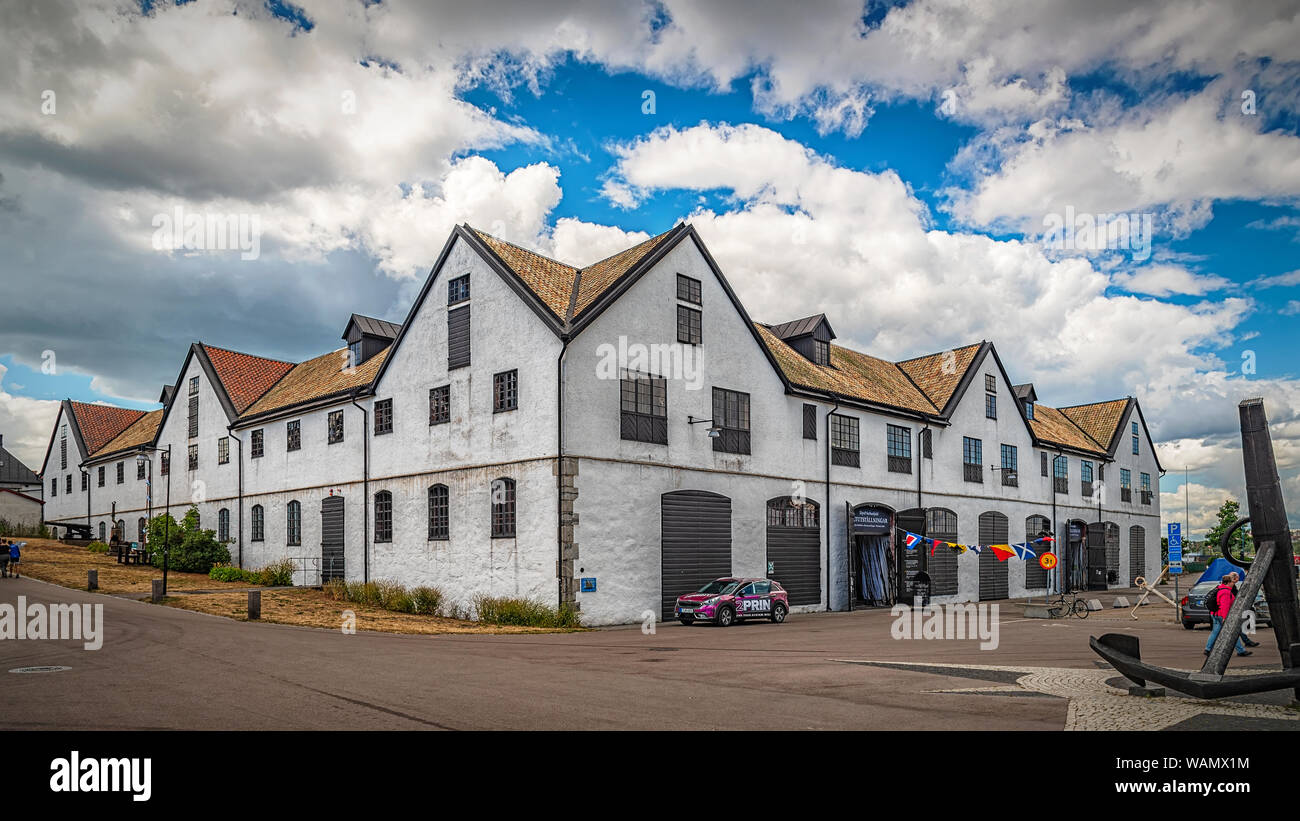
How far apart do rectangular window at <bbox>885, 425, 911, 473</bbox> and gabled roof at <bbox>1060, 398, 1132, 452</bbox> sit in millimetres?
25237

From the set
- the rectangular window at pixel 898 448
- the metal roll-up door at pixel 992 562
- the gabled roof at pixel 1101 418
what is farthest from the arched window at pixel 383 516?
the gabled roof at pixel 1101 418

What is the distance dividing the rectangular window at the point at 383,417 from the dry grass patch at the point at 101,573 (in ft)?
30.8

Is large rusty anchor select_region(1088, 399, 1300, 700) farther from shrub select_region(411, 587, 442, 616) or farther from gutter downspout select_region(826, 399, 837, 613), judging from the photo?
gutter downspout select_region(826, 399, 837, 613)

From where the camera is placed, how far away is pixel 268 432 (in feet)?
139

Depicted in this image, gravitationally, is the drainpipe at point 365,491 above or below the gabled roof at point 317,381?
below

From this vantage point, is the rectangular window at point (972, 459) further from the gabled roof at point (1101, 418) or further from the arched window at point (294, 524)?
the arched window at point (294, 524)

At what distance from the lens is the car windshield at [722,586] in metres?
27.7

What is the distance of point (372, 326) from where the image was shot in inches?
1583

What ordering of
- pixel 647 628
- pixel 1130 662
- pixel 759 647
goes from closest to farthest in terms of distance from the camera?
pixel 1130 662
pixel 759 647
pixel 647 628

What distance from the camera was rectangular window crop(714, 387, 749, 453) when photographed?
31469mm

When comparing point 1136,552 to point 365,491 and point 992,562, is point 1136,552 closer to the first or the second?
point 992,562
